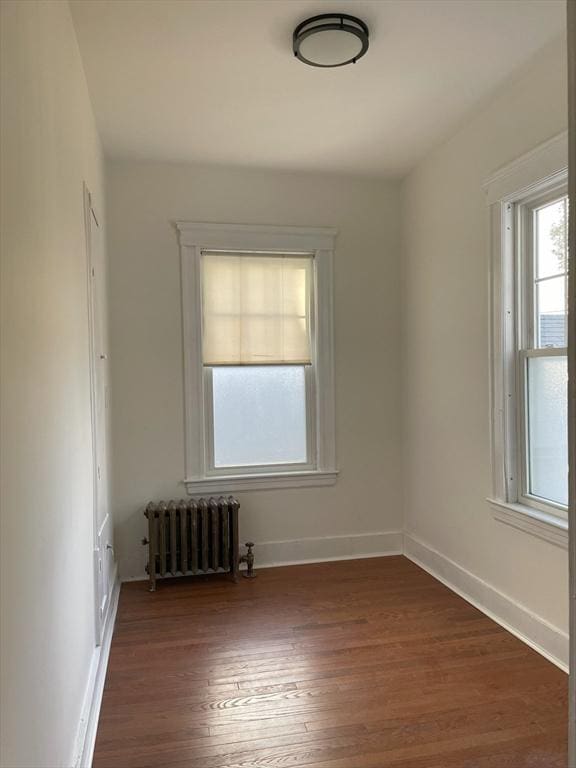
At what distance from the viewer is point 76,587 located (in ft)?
6.53

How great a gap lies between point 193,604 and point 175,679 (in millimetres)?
825

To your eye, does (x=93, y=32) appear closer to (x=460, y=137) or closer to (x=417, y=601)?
(x=460, y=137)

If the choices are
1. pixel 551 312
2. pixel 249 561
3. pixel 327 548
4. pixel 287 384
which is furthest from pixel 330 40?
pixel 327 548

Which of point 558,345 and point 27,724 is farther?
point 558,345

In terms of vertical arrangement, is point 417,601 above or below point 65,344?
below

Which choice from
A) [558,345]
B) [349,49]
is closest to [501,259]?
Answer: [558,345]

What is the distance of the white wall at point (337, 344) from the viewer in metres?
3.69

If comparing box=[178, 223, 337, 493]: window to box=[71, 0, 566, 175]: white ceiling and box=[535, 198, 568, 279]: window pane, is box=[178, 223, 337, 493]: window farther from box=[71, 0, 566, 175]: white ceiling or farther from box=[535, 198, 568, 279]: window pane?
box=[535, 198, 568, 279]: window pane

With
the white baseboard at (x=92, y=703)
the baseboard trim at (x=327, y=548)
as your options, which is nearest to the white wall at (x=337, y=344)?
the baseboard trim at (x=327, y=548)

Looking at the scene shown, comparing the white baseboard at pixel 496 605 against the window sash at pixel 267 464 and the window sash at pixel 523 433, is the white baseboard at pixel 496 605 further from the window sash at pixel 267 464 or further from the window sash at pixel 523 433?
the window sash at pixel 267 464

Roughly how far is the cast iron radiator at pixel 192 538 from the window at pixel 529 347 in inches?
67.8

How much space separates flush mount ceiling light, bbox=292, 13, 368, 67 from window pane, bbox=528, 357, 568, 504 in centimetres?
173

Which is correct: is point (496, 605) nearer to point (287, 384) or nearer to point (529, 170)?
point (287, 384)

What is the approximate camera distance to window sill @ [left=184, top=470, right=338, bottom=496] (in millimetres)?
3816
